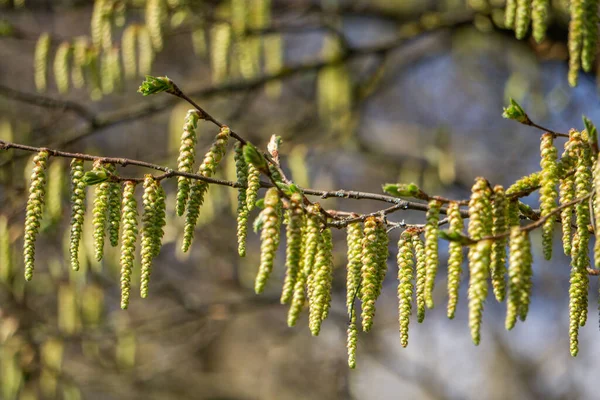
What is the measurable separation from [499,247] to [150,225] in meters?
0.93

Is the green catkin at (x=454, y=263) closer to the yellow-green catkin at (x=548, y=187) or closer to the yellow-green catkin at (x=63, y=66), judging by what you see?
the yellow-green catkin at (x=548, y=187)

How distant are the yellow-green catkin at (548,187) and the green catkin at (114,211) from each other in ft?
3.75

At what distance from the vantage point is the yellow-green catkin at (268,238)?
1.55 m

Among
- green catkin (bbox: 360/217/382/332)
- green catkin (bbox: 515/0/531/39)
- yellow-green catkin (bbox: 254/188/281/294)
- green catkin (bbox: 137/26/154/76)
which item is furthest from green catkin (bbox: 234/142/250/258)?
green catkin (bbox: 137/26/154/76)

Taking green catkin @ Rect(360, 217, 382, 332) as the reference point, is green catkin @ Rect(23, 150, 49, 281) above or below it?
above

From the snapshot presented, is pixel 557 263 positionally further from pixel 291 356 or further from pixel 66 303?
pixel 66 303

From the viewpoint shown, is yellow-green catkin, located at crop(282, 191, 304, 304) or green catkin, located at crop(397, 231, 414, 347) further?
green catkin, located at crop(397, 231, 414, 347)

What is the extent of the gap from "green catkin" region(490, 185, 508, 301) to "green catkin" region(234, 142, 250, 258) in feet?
2.18

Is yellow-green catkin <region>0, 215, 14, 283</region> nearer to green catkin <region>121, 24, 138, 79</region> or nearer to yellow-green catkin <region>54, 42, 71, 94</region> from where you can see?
yellow-green catkin <region>54, 42, 71, 94</region>

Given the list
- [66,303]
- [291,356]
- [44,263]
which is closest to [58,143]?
[66,303]

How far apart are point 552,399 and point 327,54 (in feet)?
27.8

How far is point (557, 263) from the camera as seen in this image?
9.34 meters

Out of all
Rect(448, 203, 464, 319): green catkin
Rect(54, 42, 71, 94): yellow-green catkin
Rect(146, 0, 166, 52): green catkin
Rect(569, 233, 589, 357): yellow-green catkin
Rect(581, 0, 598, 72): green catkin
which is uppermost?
Rect(146, 0, 166, 52): green catkin

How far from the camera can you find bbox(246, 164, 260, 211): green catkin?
6.05 ft
